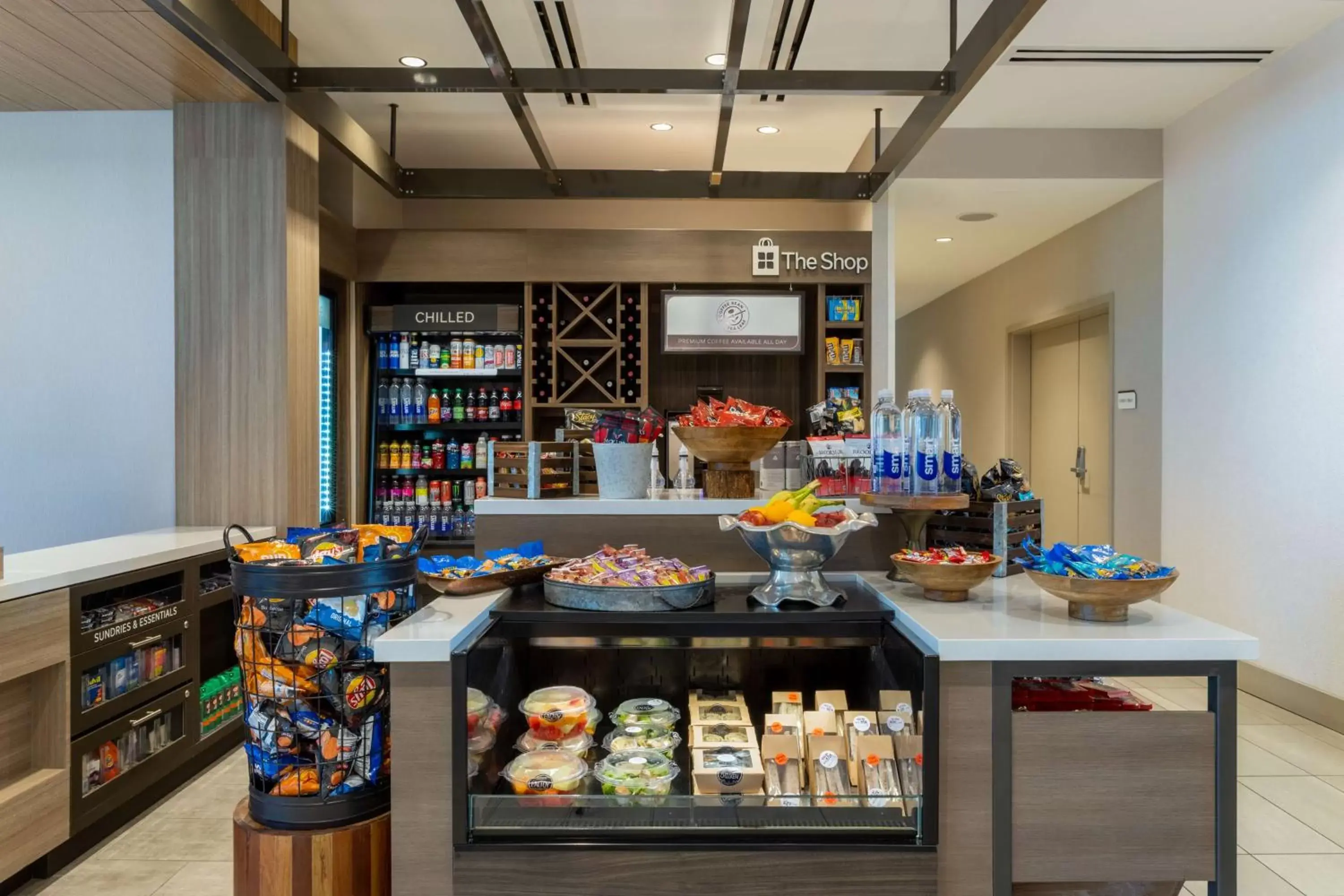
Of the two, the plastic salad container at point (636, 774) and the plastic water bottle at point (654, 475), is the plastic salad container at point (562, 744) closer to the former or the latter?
the plastic salad container at point (636, 774)

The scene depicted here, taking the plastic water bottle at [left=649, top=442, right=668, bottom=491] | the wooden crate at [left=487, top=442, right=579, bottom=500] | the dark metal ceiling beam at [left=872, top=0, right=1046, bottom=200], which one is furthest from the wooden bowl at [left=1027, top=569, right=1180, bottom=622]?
the dark metal ceiling beam at [left=872, top=0, right=1046, bottom=200]

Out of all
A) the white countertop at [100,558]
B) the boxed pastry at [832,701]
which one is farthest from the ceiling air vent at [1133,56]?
the white countertop at [100,558]

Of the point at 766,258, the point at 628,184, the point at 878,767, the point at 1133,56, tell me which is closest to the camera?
the point at 878,767

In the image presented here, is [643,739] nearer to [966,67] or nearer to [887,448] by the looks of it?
[887,448]

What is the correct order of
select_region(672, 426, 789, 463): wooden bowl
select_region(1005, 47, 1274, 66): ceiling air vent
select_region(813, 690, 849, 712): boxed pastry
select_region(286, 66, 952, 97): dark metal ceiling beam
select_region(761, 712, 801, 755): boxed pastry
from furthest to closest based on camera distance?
select_region(1005, 47, 1274, 66): ceiling air vent → select_region(286, 66, 952, 97): dark metal ceiling beam → select_region(672, 426, 789, 463): wooden bowl → select_region(813, 690, 849, 712): boxed pastry → select_region(761, 712, 801, 755): boxed pastry

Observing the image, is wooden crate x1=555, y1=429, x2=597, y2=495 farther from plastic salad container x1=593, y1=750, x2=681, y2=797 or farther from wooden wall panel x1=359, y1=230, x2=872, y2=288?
wooden wall panel x1=359, y1=230, x2=872, y2=288

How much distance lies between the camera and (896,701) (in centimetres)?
192

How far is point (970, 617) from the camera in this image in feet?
6.44

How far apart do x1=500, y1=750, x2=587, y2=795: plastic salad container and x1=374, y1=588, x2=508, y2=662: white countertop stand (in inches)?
12.4

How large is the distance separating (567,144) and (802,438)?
261cm

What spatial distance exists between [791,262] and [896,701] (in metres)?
4.09

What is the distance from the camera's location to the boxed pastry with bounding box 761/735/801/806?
74.7 inches

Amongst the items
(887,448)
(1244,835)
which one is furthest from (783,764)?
(1244,835)

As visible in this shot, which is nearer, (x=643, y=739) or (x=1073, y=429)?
(x=643, y=739)
